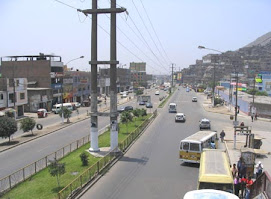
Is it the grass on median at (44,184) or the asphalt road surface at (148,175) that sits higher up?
the grass on median at (44,184)

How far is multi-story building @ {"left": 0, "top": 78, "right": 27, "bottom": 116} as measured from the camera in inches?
2090

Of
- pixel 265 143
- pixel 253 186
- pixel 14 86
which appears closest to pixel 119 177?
pixel 253 186

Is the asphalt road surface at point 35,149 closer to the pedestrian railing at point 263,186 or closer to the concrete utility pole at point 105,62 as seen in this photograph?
the concrete utility pole at point 105,62

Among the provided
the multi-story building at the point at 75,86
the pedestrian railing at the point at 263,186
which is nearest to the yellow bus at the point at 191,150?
the pedestrian railing at the point at 263,186

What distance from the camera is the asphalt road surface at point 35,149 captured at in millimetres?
23297

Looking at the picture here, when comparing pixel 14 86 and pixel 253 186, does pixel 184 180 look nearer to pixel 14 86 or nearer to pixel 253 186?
pixel 253 186

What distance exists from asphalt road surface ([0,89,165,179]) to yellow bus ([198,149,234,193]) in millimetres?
12137

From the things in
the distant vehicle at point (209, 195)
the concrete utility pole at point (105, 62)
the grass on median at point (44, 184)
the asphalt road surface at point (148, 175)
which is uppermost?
the concrete utility pole at point (105, 62)

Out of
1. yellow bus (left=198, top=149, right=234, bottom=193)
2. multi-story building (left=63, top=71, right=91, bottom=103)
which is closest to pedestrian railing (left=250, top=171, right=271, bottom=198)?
yellow bus (left=198, top=149, right=234, bottom=193)

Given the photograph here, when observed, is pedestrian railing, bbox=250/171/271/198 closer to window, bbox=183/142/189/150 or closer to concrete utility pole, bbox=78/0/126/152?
window, bbox=183/142/189/150

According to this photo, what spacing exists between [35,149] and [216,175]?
60.5 ft

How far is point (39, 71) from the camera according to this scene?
71.0m

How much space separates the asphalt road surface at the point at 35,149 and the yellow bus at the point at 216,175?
12.1 m

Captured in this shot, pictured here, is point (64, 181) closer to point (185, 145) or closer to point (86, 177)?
point (86, 177)
